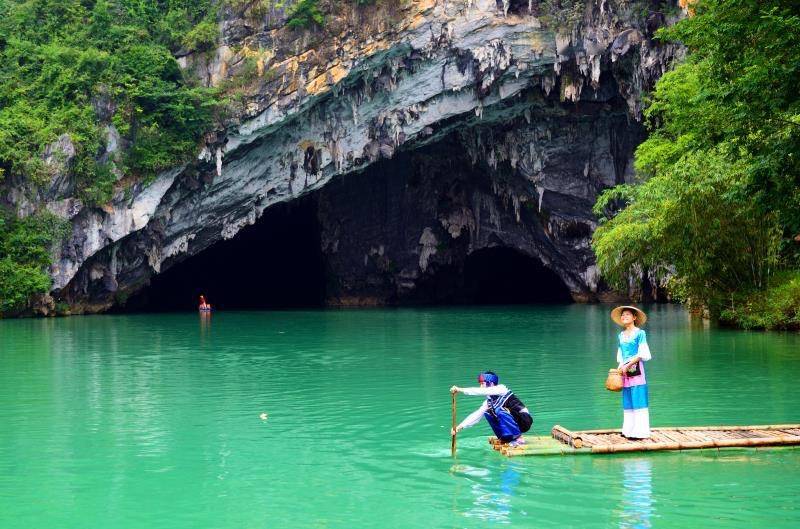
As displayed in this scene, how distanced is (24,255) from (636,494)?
34.1m

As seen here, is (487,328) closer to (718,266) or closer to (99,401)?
(718,266)

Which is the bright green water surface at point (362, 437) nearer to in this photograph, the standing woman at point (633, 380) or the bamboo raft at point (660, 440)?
the bamboo raft at point (660, 440)

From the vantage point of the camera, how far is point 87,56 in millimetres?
38812

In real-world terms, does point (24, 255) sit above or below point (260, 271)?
above

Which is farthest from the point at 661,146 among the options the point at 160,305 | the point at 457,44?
the point at 160,305

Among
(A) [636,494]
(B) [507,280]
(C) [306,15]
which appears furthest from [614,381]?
(B) [507,280]

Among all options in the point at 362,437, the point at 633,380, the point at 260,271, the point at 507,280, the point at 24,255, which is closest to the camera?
the point at 633,380

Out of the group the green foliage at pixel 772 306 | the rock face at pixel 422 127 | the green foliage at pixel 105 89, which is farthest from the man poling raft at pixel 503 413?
the green foliage at pixel 105 89

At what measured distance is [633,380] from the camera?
33.3 feet

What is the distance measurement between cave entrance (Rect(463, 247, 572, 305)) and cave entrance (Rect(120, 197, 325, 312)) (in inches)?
312

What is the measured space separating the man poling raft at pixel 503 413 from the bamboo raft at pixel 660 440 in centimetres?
13

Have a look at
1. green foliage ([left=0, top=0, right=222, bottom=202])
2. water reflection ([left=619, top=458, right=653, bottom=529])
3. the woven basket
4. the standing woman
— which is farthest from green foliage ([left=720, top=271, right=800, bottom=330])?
green foliage ([left=0, top=0, right=222, bottom=202])

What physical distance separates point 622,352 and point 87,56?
3332cm

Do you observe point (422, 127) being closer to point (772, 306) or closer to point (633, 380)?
point (772, 306)
